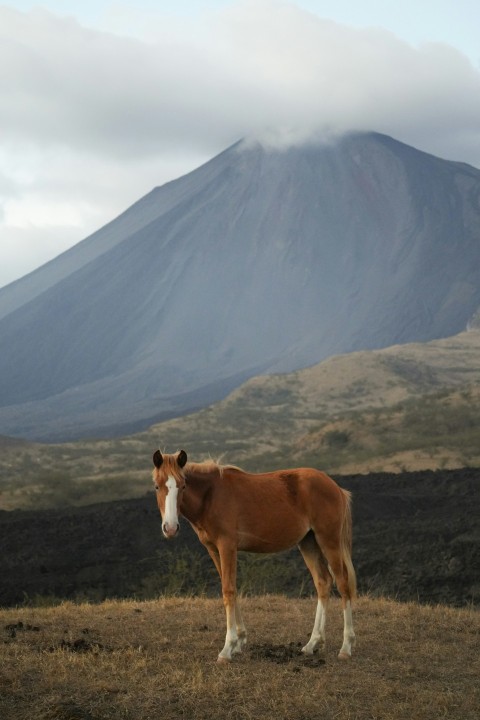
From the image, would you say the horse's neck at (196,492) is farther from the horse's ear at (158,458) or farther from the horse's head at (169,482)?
the horse's ear at (158,458)

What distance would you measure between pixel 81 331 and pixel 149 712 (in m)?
189

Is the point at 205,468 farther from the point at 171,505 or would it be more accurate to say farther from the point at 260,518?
the point at 171,505

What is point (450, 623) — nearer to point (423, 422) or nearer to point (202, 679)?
point (202, 679)

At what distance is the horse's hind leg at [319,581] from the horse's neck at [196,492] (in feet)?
4.50

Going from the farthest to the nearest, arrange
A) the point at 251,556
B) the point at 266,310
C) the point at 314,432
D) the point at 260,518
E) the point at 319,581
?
the point at 266,310, the point at 314,432, the point at 251,556, the point at 319,581, the point at 260,518

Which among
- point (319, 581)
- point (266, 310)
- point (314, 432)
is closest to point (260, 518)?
point (319, 581)

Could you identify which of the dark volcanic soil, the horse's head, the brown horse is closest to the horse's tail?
the brown horse

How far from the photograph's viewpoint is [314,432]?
5231cm

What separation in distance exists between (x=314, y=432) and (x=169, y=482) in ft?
141

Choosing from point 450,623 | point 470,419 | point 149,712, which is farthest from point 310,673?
point 470,419

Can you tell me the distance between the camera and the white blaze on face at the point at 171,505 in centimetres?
933

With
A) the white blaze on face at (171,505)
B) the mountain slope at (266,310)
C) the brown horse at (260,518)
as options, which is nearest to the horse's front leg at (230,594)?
the brown horse at (260,518)

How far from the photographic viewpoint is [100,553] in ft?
81.5

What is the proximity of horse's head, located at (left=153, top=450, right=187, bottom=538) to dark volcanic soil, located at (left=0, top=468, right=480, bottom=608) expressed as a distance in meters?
6.67
